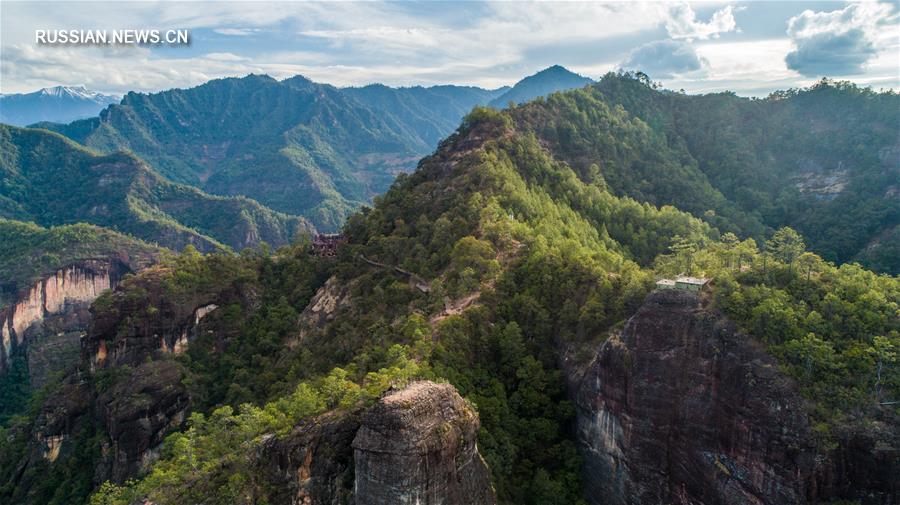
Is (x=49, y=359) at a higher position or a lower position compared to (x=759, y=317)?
lower

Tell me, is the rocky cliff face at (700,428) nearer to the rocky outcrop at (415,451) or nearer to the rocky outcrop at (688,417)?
the rocky outcrop at (688,417)

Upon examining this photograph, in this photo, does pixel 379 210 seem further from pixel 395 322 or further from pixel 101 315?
pixel 101 315

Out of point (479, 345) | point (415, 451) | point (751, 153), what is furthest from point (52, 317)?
point (751, 153)

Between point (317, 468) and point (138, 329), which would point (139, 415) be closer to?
point (138, 329)

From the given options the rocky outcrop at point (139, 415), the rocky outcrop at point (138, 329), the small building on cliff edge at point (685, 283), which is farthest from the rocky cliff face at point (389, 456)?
the rocky outcrop at point (138, 329)

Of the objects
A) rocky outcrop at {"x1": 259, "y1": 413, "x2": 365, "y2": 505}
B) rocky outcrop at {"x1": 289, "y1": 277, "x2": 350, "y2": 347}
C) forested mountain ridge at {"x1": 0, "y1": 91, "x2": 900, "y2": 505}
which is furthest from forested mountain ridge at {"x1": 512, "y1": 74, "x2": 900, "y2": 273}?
rocky outcrop at {"x1": 259, "y1": 413, "x2": 365, "y2": 505}

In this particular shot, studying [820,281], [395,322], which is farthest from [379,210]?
[820,281]

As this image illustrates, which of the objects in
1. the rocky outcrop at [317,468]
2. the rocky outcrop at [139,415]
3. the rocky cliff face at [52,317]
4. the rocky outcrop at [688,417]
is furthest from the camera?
the rocky cliff face at [52,317]
